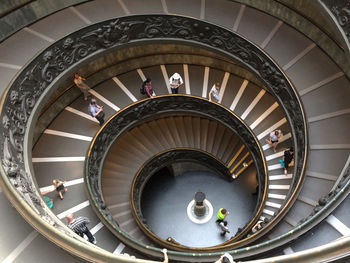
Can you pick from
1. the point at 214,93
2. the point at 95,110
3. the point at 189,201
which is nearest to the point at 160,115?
the point at 214,93

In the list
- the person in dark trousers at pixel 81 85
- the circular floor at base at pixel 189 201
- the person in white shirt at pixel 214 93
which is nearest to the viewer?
the person in dark trousers at pixel 81 85

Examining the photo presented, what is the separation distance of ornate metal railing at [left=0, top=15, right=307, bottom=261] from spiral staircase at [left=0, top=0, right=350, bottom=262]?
37 cm

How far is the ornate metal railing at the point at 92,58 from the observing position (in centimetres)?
657

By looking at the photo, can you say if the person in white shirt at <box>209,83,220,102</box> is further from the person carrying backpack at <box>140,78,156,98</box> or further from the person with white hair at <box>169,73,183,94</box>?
the person carrying backpack at <box>140,78,156,98</box>

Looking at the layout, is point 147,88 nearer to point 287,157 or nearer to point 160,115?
point 160,115

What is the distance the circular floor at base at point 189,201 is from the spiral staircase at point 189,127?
1.23m

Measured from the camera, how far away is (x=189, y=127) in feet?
43.4

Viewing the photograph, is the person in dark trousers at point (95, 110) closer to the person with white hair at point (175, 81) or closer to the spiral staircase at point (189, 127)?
the spiral staircase at point (189, 127)

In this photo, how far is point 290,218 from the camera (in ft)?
23.8

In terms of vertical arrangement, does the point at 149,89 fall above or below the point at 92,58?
above

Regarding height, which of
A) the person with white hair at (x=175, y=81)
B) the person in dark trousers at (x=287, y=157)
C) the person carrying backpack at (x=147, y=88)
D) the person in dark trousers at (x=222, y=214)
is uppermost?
the person with white hair at (x=175, y=81)

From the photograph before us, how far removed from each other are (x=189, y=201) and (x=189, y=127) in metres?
3.73

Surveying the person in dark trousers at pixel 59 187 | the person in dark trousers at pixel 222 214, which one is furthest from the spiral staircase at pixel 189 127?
the person in dark trousers at pixel 222 214

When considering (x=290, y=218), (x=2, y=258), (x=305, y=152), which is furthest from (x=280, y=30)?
(x=2, y=258)
